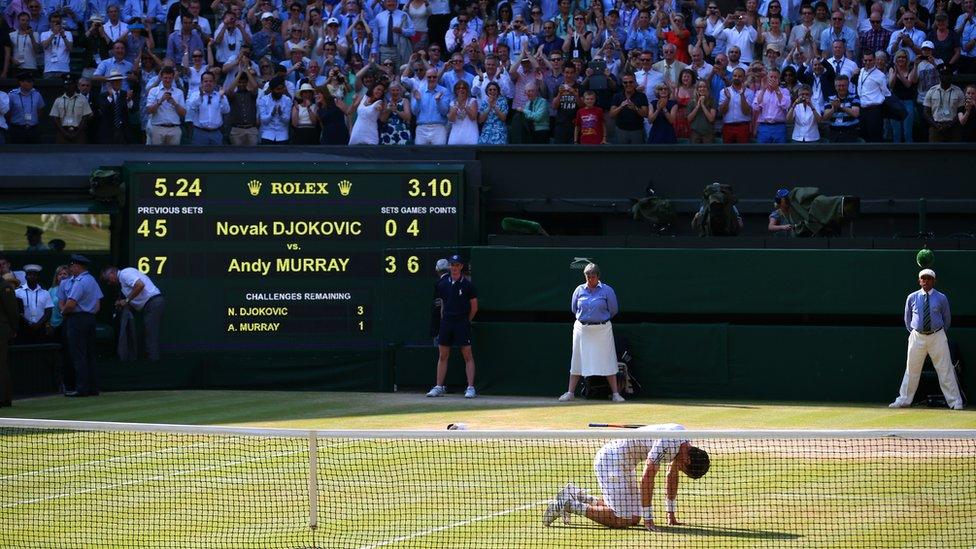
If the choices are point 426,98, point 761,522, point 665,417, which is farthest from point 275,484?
point 426,98

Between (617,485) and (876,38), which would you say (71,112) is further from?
(617,485)

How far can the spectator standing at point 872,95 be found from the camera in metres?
20.8

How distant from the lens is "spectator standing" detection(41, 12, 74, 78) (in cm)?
2311

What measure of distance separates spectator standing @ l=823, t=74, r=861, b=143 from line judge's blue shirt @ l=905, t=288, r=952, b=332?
478 centimetres

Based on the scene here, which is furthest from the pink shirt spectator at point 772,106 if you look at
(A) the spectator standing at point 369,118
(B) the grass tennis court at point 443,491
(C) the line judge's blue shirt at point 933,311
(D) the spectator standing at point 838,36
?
(B) the grass tennis court at point 443,491

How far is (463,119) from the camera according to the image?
21.5m

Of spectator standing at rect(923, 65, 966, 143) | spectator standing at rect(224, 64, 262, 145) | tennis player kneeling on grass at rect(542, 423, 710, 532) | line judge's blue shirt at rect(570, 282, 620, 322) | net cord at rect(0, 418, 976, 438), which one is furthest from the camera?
→ spectator standing at rect(224, 64, 262, 145)

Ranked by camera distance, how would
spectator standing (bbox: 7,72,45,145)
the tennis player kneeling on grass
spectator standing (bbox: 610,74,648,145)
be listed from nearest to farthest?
the tennis player kneeling on grass
spectator standing (bbox: 610,74,648,145)
spectator standing (bbox: 7,72,45,145)

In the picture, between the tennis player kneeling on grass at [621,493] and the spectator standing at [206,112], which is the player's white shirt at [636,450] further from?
the spectator standing at [206,112]

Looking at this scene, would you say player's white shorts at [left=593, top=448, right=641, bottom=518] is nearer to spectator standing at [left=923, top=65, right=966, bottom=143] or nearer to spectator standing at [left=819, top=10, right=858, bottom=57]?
spectator standing at [left=923, top=65, right=966, bottom=143]

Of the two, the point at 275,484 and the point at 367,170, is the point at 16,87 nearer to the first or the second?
the point at 367,170

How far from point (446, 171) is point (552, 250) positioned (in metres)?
2.13

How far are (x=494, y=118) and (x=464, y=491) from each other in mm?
11380

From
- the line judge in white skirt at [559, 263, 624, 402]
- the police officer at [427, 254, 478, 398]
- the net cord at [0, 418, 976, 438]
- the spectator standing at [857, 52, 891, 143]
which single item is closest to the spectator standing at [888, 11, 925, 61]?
the spectator standing at [857, 52, 891, 143]
